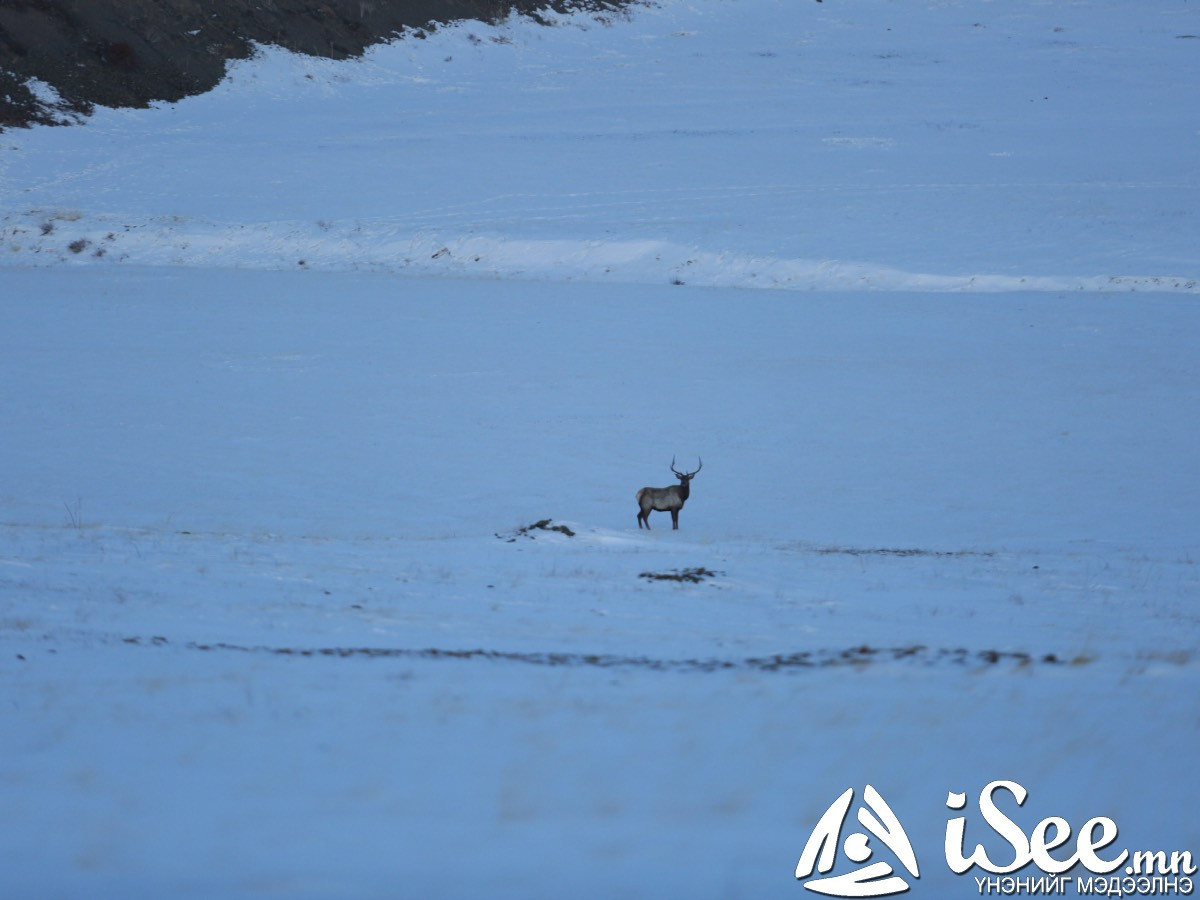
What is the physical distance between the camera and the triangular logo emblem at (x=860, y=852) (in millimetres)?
5898

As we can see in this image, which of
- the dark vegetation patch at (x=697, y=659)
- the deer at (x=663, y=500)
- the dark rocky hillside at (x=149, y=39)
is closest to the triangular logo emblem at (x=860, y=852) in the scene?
the dark vegetation patch at (x=697, y=659)

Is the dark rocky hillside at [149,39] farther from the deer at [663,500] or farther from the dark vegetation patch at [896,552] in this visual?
the dark vegetation patch at [896,552]

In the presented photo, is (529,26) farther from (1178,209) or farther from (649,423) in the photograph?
(649,423)

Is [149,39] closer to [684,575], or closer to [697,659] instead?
[684,575]

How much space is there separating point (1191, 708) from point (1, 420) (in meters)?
19.5

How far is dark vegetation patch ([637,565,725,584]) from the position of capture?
1162 cm

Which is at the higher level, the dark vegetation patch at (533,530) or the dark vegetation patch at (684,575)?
the dark vegetation patch at (533,530)

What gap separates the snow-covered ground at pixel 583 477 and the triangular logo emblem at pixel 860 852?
131 millimetres

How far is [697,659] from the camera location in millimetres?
8484

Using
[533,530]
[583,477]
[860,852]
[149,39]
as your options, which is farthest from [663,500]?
[149,39]

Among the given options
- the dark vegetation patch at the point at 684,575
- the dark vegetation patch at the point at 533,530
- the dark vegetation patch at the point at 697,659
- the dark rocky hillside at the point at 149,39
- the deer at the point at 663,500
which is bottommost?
the dark vegetation patch at the point at 697,659

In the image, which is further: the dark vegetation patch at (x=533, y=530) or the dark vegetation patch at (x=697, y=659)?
the dark vegetation patch at (x=533, y=530)

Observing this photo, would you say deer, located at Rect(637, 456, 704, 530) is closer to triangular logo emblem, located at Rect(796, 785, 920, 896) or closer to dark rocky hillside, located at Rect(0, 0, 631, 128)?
triangular logo emblem, located at Rect(796, 785, 920, 896)

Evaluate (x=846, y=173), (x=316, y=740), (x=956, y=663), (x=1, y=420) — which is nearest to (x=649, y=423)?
(x=1, y=420)
